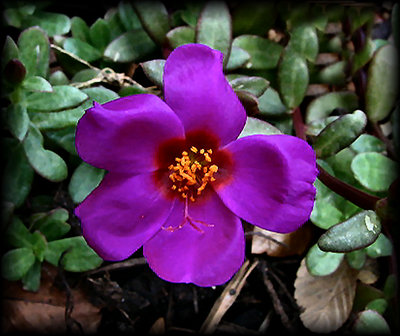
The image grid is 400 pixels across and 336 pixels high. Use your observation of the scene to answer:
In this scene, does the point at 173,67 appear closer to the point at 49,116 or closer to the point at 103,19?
the point at 49,116

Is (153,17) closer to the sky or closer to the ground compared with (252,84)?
closer to the sky

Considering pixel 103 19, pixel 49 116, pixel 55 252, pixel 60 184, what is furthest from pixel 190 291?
pixel 103 19

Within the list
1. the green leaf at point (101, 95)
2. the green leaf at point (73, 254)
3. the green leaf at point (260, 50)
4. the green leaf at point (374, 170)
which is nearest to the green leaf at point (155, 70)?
the green leaf at point (101, 95)

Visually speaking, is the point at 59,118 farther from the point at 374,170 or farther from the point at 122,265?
the point at 374,170

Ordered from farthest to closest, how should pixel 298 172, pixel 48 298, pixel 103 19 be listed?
pixel 103 19, pixel 48 298, pixel 298 172

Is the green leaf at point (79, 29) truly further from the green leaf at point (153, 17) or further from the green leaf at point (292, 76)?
the green leaf at point (292, 76)

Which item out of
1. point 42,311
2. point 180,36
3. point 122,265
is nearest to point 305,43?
point 180,36
